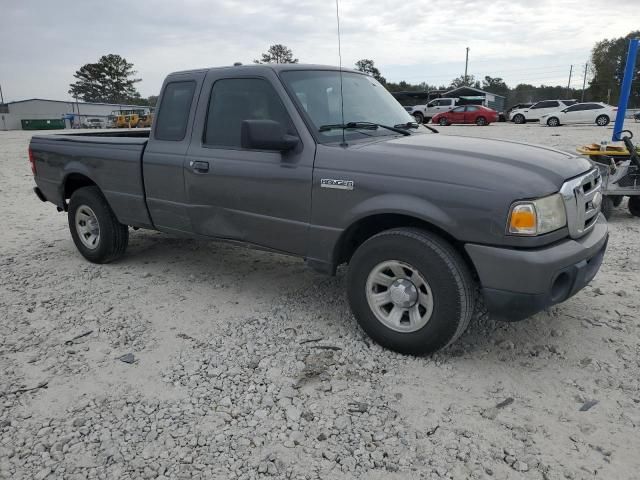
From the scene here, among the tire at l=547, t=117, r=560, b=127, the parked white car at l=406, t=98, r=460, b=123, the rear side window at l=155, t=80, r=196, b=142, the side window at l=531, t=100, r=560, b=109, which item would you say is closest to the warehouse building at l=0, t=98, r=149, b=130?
the parked white car at l=406, t=98, r=460, b=123

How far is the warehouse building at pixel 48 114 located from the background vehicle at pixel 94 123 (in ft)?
1.19

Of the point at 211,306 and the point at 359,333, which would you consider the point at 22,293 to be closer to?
the point at 211,306

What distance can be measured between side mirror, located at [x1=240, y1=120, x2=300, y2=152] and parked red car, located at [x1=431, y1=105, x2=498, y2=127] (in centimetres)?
3005

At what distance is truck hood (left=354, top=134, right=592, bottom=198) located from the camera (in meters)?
2.87

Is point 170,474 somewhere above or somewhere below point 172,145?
below

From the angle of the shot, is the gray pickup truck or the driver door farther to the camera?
the driver door

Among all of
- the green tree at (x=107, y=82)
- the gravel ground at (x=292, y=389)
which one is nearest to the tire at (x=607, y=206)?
the gravel ground at (x=292, y=389)

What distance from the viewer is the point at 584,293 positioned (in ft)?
14.0

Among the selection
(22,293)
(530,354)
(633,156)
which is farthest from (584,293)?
(22,293)

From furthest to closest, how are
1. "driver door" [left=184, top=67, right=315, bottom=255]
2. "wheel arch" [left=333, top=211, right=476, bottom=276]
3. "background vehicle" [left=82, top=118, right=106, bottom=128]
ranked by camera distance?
"background vehicle" [left=82, top=118, right=106, bottom=128], "driver door" [left=184, top=67, right=315, bottom=255], "wheel arch" [left=333, top=211, right=476, bottom=276]

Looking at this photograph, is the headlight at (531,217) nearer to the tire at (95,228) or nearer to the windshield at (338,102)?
the windshield at (338,102)

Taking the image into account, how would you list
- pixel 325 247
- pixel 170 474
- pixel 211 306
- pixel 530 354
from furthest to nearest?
pixel 211 306 < pixel 325 247 < pixel 530 354 < pixel 170 474

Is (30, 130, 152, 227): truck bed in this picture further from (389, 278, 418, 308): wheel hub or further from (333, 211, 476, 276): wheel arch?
(389, 278, 418, 308): wheel hub

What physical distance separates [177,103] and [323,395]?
115 inches
